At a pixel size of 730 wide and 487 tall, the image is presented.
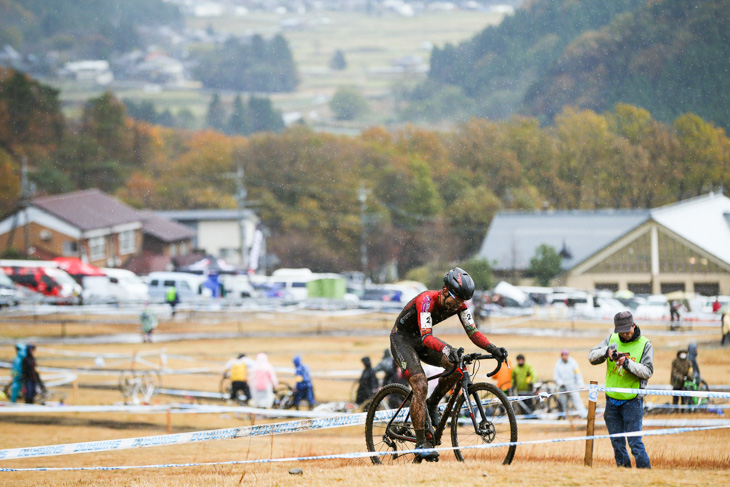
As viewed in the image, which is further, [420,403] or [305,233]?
[305,233]

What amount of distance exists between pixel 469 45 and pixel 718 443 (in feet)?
621

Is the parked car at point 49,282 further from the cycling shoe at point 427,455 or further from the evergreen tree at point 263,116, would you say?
the evergreen tree at point 263,116

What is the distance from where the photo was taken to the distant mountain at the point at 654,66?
10975 centimetres

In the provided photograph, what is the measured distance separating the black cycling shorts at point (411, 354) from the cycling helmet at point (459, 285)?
0.61m

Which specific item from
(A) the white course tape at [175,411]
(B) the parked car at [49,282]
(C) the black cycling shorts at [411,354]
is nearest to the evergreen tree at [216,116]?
(B) the parked car at [49,282]

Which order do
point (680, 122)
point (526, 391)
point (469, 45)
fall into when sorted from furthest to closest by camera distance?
point (469, 45), point (680, 122), point (526, 391)

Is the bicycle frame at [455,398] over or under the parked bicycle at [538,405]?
over

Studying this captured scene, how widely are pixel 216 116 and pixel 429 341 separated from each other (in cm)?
15774

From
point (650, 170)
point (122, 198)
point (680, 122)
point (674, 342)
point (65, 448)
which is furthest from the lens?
point (122, 198)

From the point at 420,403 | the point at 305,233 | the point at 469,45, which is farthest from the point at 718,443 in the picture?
the point at 469,45

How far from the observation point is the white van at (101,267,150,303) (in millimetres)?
51562

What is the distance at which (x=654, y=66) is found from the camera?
126 m

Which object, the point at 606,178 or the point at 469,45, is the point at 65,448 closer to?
the point at 606,178

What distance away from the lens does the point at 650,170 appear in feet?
279
